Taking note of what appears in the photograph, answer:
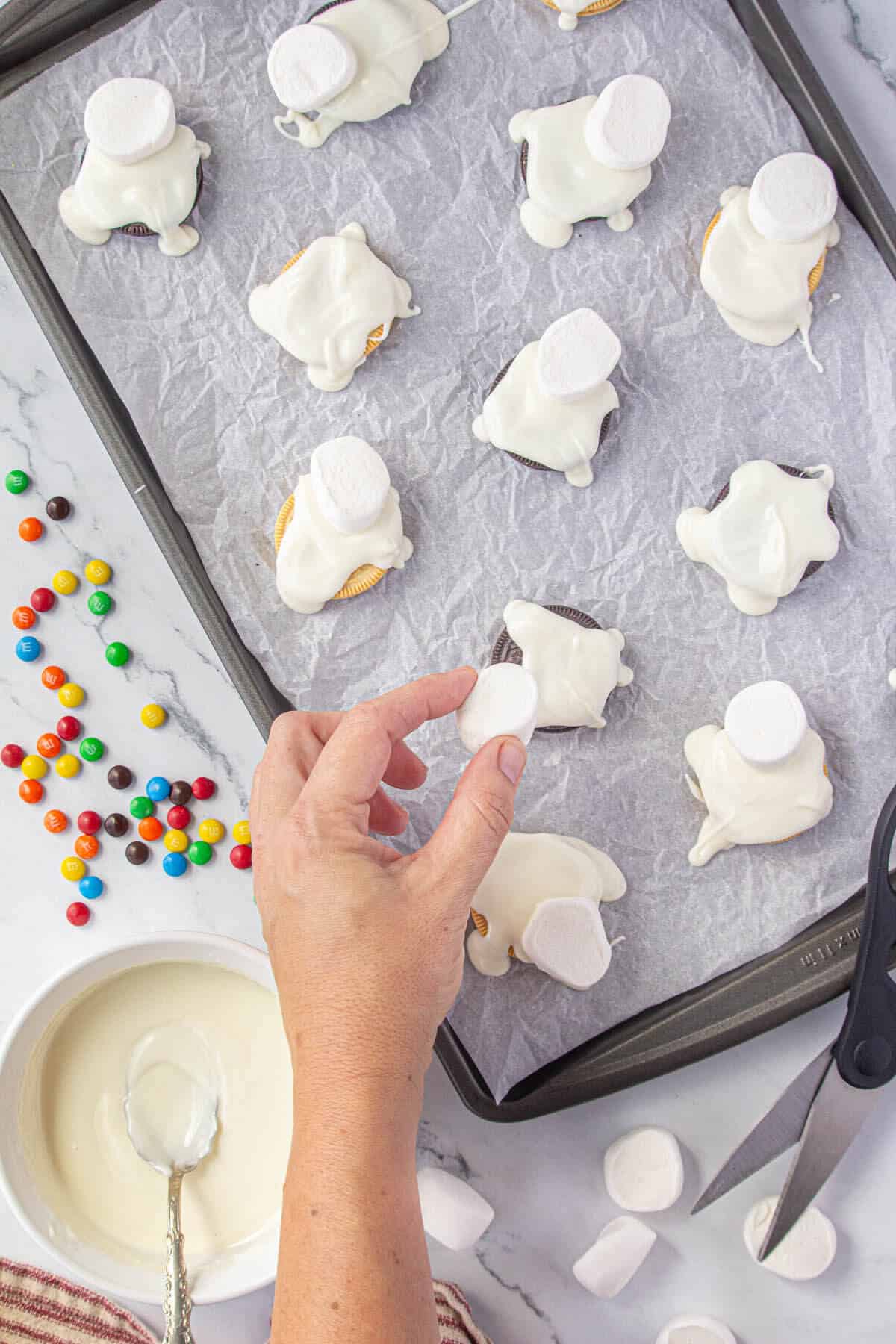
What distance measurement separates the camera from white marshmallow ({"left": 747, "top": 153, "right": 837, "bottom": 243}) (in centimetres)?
99

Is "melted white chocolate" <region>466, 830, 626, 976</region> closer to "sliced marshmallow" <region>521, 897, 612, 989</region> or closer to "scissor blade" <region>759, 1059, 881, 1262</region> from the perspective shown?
"sliced marshmallow" <region>521, 897, 612, 989</region>

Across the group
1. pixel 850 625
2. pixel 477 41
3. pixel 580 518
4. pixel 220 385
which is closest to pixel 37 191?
pixel 220 385

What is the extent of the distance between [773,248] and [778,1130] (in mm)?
794

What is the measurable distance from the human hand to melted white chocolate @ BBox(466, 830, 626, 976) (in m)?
0.20

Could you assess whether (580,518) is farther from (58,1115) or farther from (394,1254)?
(58,1115)

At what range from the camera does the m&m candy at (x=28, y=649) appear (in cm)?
112

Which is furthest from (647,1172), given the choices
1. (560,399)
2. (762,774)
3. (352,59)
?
(352,59)

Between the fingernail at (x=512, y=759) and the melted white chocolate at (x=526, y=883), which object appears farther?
the melted white chocolate at (x=526, y=883)

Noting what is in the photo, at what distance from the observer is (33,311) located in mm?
1041

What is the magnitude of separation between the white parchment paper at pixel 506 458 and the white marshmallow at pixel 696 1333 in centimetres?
32

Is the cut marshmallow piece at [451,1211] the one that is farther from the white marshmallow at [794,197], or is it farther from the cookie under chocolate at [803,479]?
the white marshmallow at [794,197]

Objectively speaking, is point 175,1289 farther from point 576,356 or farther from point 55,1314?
point 576,356

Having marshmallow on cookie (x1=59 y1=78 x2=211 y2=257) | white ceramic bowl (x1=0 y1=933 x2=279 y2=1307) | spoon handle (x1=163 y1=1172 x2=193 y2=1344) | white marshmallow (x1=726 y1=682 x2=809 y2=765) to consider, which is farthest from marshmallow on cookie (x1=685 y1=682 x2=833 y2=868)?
marshmallow on cookie (x1=59 y1=78 x2=211 y2=257)

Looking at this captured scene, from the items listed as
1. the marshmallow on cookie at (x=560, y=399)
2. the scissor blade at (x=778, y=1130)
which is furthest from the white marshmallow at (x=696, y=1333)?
the marshmallow on cookie at (x=560, y=399)
